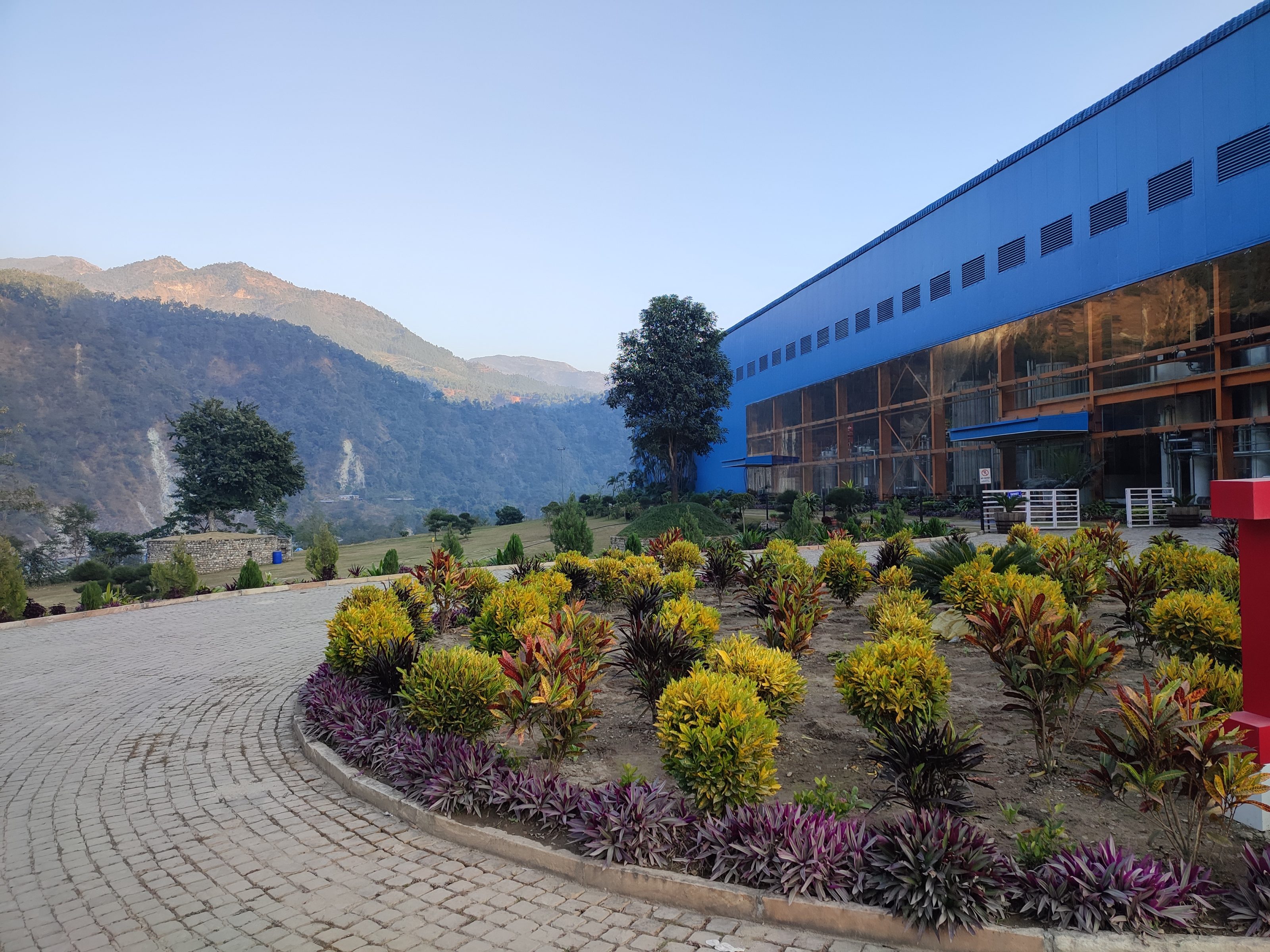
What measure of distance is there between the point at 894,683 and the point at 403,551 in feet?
A: 118

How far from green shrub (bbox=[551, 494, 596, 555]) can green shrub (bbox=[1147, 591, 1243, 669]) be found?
13.2 m

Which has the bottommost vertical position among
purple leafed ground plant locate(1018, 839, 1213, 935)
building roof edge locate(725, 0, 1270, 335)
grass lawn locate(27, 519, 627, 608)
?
grass lawn locate(27, 519, 627, 608)

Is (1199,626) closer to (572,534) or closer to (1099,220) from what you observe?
(572,534)

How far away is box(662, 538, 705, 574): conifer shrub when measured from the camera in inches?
456

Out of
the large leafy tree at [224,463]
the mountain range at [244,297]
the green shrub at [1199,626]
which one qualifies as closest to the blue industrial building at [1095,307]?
the green shrub at [1199,626]

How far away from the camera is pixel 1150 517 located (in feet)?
63.0

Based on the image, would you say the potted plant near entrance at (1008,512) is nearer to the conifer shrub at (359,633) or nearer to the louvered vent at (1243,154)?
the louvered vent at (1243,154)

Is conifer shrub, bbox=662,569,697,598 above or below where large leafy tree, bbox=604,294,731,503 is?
below

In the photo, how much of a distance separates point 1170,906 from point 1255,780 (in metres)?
0.81

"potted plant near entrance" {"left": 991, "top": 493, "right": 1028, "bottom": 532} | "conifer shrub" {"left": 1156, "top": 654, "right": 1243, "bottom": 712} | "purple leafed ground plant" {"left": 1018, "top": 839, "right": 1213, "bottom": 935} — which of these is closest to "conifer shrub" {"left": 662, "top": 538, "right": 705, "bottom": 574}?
"conifer shrub" {"left": 1156, "top": 654, "right": 1243, "bottom": 712}

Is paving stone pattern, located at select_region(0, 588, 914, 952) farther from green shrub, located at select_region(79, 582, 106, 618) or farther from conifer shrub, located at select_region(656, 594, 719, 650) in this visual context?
green shrub, located at select_region(79, 582, 106, 618)

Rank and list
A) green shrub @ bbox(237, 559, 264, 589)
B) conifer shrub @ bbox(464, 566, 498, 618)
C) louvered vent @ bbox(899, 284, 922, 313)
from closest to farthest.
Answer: conifer shrub @ bbox(464, 566, 498, 618) < green shrub @ bbox(237, 559, 264, 589) < louvered vent @ bbox(899, 284, 922, 313)

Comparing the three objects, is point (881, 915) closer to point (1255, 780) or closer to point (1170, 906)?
point (1170, 906)

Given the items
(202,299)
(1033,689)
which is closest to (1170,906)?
(1033,689)
